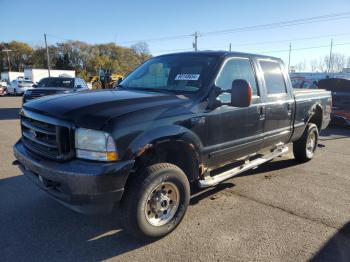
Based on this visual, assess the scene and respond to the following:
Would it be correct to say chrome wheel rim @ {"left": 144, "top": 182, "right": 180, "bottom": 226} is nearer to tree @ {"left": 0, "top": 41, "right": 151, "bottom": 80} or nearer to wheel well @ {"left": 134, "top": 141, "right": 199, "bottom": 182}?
wheel well @ {"left": 134, "top": 141, "right": 199, "bottom": 182}

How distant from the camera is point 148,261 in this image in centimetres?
317

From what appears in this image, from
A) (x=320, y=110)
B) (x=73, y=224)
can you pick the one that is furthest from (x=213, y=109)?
(x=320, y=110)

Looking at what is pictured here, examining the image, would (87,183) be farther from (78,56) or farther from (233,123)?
(78,56)

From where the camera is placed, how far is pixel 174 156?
13.0 feet

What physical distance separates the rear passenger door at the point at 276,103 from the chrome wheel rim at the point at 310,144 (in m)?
1.14

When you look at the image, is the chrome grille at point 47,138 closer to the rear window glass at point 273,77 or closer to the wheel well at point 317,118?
the rear window glass at point 273,77

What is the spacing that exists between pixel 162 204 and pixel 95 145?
108 cm

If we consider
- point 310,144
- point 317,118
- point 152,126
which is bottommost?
point 310,144

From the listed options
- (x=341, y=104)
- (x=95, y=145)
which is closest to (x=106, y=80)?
(x=341, y=104)

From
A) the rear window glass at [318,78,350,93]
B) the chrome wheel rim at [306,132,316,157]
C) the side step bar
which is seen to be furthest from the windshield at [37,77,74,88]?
the side step bar

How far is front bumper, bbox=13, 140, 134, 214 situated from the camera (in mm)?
2984

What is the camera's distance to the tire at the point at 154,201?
331cm

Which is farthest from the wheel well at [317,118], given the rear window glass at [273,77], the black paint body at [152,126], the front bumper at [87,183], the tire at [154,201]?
the front bumper at [87,183]

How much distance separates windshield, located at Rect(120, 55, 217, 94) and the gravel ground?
160cm
